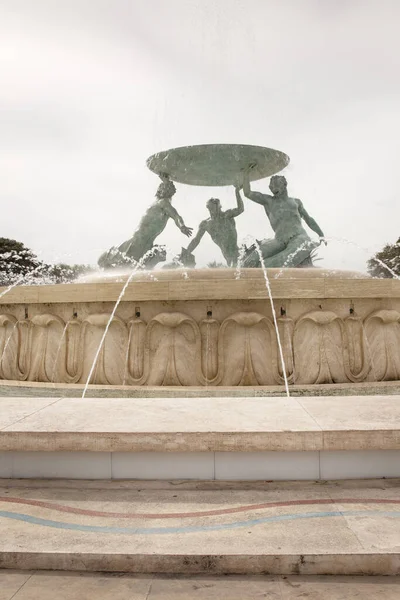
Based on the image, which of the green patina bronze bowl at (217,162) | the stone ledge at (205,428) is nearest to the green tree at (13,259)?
the green patina bronze bowl at (217,162)

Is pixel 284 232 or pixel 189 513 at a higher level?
pixel 284 232

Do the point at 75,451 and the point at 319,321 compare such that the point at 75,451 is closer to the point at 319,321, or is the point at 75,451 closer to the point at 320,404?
the point at 320,404

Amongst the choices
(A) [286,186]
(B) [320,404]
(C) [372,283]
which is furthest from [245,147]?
(B) [320,404]

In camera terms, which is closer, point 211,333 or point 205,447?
point 205,447

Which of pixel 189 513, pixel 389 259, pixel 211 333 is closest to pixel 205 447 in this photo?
pixel 189 513

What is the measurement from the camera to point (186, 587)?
2115 mm

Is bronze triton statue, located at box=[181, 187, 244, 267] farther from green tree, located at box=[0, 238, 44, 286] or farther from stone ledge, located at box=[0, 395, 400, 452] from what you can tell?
green tree, located at box=[0, 238, 44, 286]

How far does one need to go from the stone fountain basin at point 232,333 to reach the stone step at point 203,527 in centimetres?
289

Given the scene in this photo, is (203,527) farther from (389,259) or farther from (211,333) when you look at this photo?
(389,259)

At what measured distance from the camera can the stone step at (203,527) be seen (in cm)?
223

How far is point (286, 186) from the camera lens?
11.6 m

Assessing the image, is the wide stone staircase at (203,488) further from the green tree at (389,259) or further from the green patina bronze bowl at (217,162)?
the green tree at (389,259)

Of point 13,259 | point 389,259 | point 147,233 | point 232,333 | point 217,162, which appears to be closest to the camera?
point 232,333

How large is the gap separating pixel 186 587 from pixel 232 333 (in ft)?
13.0
